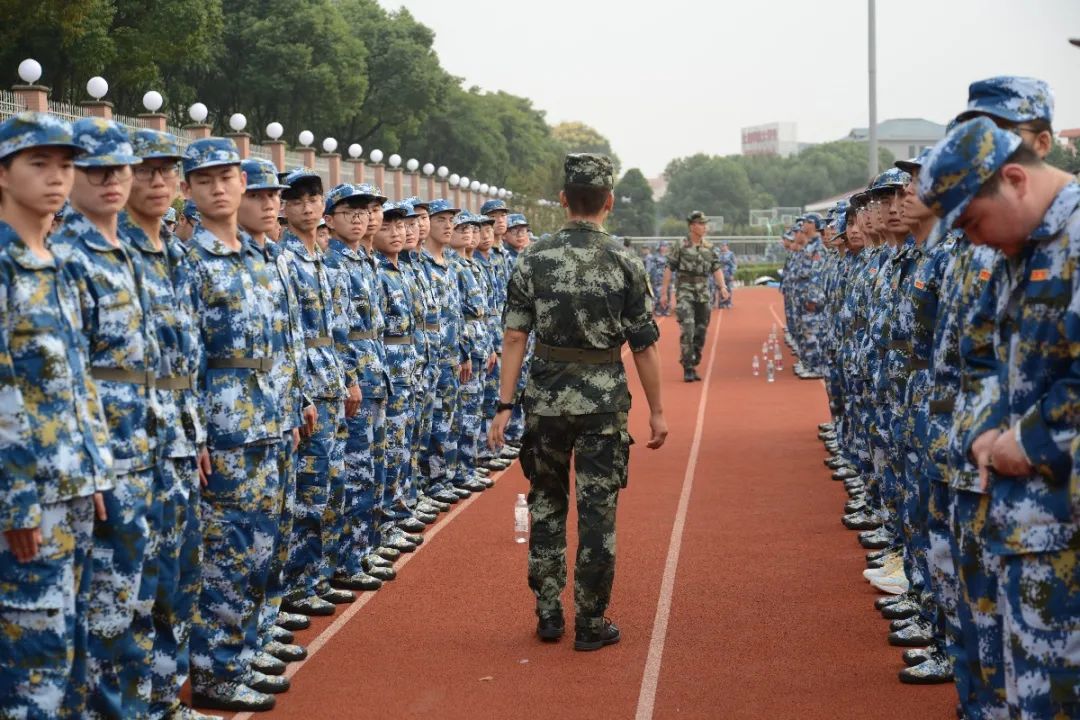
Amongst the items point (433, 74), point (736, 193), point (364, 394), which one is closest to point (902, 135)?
point (736, 193)

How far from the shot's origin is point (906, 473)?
6.86m

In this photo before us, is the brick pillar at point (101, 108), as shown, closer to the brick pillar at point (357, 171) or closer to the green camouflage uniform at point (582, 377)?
the green camouflage uniform at point (582, 377)

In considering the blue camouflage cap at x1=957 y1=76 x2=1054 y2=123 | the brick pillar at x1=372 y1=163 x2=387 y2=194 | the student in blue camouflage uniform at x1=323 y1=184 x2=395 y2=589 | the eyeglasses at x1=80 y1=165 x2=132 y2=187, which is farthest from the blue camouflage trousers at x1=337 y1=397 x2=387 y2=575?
the brick pillar at x1=372 y1=163 x2=387 y2=194

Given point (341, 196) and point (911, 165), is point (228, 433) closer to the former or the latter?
point (341, 196)

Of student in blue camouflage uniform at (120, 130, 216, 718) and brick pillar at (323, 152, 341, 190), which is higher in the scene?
brick pillar at (323, 152, 341, 190)

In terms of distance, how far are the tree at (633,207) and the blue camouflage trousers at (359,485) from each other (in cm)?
9584

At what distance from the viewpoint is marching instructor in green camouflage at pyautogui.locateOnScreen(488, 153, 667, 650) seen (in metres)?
7.05

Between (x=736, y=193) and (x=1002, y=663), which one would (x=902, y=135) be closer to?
(x=736, y=193)

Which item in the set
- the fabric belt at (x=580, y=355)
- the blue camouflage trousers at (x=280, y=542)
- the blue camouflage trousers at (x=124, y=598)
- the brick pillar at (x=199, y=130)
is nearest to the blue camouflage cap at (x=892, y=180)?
the fabric belt at (x=580, y=355)

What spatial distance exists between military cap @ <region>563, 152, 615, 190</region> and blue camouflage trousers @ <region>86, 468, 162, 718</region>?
275 centimetres

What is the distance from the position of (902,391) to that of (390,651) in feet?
9.70

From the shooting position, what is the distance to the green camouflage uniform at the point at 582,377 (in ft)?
23.1

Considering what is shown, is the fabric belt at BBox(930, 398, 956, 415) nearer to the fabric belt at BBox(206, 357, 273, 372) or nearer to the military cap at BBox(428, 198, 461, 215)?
the fabric belt at BBox(206, 357, 273, 372)

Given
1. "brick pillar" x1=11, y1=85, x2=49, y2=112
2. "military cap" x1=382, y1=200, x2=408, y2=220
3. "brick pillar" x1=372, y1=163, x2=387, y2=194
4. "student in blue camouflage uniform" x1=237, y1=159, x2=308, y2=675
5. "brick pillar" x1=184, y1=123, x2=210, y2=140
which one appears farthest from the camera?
"brick pillar" x1=372, y1=163, x2=387, y2=194
